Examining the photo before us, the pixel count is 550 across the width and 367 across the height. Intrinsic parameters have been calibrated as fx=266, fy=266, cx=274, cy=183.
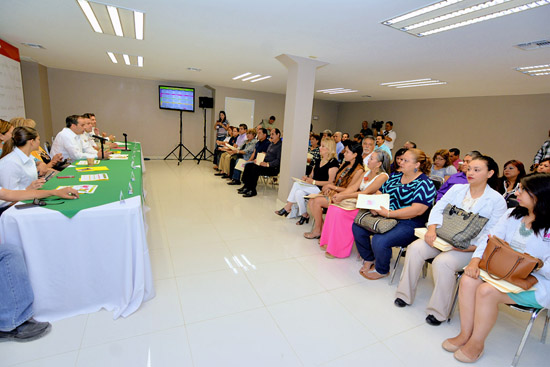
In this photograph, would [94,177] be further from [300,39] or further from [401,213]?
[401,213]

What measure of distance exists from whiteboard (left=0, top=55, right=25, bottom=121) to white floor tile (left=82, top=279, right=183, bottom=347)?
484 cm

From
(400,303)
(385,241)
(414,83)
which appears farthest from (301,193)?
(414,83)

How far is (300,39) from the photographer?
3592mm

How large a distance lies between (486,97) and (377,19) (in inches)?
263

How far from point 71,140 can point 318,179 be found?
387 cm

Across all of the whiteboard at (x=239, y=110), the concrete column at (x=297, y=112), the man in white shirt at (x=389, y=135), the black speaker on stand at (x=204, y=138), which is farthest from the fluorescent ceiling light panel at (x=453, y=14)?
the whiteboard at (x=239, y=110)

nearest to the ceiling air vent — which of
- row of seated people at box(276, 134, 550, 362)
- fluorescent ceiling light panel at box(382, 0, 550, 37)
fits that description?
fluorescent ceiling light panel at box(382, 0, 550, 37)

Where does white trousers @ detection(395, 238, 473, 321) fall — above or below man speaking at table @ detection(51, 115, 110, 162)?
below

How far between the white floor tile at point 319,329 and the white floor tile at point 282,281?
0.34 ft

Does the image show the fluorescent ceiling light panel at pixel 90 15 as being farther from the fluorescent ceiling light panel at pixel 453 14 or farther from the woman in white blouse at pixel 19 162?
the fluorescent ceiling light panel at pixel 453 14

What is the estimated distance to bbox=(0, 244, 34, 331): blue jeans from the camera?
1685 mm

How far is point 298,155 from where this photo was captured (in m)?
4.77

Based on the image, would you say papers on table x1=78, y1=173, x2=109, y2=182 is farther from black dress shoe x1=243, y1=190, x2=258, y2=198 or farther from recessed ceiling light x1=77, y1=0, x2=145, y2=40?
black dress shoe x1=243, y1=190, x2=258, y2=198

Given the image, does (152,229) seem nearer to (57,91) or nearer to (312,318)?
(312,318)
